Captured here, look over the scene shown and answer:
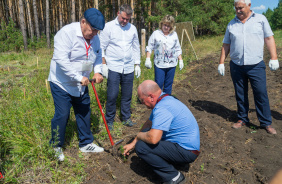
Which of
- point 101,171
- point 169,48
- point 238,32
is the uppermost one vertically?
point 238,32

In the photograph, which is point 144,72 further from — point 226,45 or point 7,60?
point 7,60

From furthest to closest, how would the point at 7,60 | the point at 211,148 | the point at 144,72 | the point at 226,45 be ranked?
the point at 7,60, the point at 144,72, the point at 226,45, the point at 211,148

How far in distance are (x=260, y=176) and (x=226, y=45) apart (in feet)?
7.12

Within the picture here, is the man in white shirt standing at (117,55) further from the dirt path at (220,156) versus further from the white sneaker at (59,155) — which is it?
the white sneaker at (59,155)

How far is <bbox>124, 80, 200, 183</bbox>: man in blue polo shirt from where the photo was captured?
2434 millimetres

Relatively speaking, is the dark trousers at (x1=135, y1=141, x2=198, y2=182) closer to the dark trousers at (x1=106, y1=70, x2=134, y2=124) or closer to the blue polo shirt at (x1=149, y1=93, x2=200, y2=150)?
the blue polo shirt at (x1=149, y1=93, x2=200, y2=150)

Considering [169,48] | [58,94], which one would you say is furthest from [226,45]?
[58,94]

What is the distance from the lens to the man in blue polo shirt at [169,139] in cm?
243

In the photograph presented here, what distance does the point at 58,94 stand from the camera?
9.07ft

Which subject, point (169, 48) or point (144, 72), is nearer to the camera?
point (169, 48)

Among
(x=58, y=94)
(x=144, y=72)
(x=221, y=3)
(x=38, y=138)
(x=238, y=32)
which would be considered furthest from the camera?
(x=221, y=3)

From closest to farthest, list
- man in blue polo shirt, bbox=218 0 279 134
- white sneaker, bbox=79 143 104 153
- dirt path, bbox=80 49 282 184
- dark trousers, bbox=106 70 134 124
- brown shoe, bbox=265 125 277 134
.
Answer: dirt path, bbox=80 49 282 184 < white sneaker, bbox=79 143 104 153 < man in blue polo shirt, bbox=218 0 279 134 < brown shoe, bbox=265 125 277 134 < dark trousers, bbox=106 70 134 124

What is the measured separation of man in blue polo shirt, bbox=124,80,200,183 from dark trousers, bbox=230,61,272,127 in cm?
164

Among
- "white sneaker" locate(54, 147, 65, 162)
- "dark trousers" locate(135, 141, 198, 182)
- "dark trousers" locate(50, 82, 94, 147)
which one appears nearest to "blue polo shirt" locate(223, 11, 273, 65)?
"dark trousers" locate(135, 141, 198, 182)
